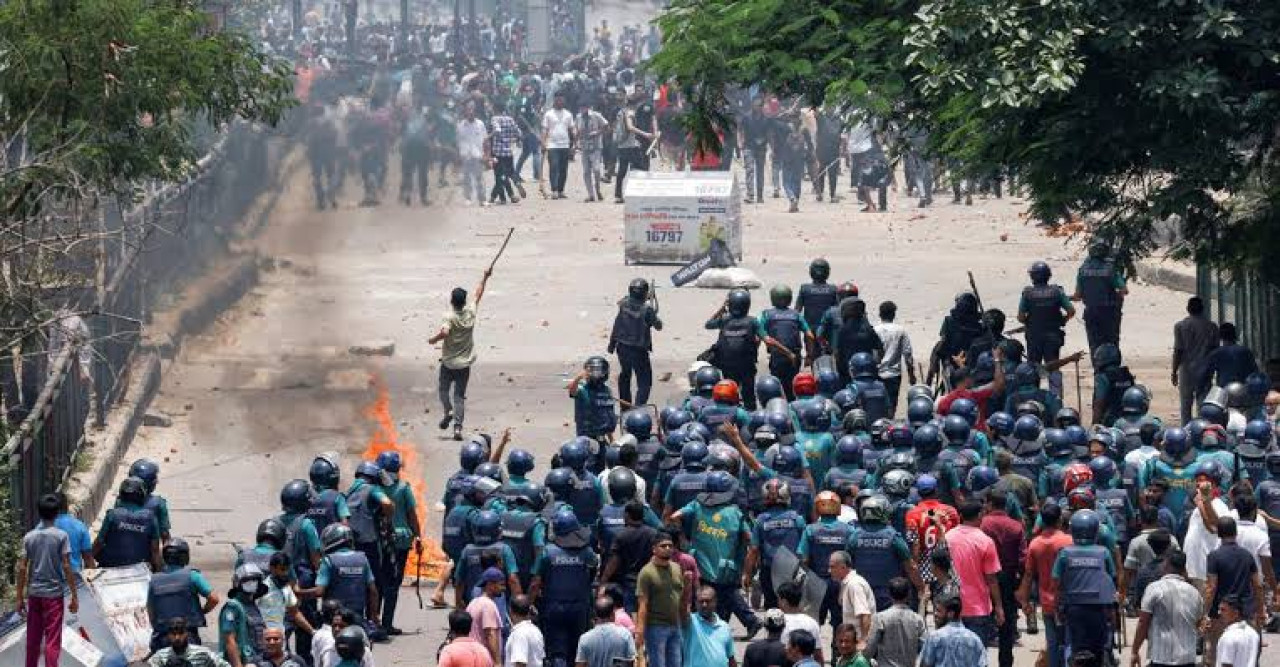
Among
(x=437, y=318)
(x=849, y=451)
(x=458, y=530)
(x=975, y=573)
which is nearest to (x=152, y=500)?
(x=458, y=530)

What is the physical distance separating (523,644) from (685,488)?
8.90 ft

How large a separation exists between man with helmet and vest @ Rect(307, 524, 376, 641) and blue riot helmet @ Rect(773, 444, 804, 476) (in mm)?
2954

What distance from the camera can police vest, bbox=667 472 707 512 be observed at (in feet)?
56.5

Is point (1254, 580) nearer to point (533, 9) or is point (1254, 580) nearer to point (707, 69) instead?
point (707, 69)

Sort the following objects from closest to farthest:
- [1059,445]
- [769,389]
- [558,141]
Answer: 1. [1059,445]
2. [769,389]
3. [558,141]

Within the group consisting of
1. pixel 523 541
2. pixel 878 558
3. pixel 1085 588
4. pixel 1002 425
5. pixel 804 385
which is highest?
pixel 804 385

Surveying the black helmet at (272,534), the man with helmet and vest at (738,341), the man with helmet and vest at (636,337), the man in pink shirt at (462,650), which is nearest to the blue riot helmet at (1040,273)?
the man with helmet and vest at (738,341)

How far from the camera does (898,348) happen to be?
2312cm

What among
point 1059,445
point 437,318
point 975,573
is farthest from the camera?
point 437,318

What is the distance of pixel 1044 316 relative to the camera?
77.6ft

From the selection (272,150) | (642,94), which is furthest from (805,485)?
(642,94)

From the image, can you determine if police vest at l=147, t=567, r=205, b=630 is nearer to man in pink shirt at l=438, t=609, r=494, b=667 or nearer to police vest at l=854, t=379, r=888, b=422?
man in pink shirt at l=438, t=609, r=494, b=667

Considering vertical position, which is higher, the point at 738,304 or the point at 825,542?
the point at 738,304

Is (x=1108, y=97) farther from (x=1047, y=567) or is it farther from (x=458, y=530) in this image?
(x=458, y=530)
